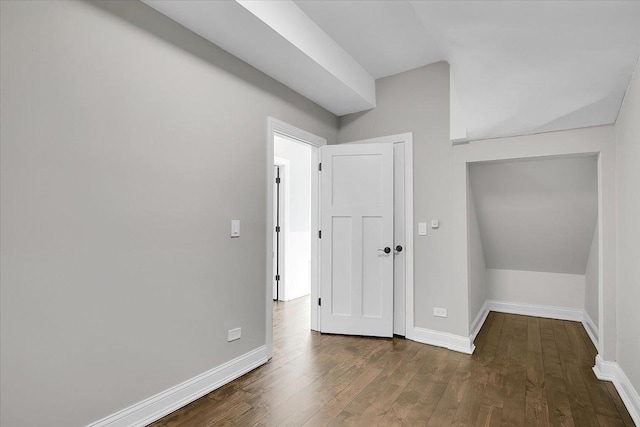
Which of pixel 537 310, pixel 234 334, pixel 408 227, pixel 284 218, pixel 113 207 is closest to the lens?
pixel 113 207

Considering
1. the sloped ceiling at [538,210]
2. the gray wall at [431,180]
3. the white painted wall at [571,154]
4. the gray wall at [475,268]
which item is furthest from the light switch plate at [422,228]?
the sloped ceiling at [538,210]

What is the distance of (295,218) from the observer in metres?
5.09

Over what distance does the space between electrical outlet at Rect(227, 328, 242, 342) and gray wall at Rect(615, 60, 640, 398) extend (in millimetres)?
2646

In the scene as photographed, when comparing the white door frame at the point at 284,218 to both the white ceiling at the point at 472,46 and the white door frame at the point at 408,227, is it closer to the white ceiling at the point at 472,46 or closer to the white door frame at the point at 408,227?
the white ceiling at the point at 472,46

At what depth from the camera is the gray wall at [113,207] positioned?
1550 millimetres

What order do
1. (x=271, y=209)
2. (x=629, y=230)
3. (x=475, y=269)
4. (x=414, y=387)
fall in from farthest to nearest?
1. (x=475, y=269)
2. (x=271, y=209)
3. (x=414, y=387)
4. (x=629, y=230)

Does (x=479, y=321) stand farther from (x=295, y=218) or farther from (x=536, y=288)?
(x=295, y=218)

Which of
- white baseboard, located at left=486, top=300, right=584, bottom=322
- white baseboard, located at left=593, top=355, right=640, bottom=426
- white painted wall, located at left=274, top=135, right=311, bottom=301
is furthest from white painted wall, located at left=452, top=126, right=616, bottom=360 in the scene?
white painted wall, located at left=274, top=135, right=311, bottom=301

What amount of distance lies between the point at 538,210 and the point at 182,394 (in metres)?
3.77

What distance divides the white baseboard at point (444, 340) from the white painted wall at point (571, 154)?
0.49 m

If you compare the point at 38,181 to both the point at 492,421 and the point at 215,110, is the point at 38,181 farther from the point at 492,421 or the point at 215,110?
the point at 492,421

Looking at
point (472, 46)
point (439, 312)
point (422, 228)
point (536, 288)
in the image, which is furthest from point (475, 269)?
point (472, 46)

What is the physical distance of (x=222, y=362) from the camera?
8.16ft

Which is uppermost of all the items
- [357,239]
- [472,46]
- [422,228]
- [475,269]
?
[472,46]
